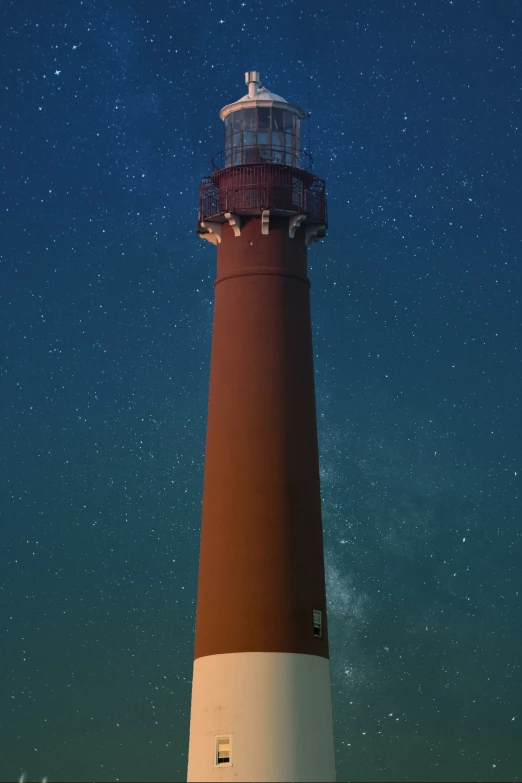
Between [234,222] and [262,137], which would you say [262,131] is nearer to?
[262,137]

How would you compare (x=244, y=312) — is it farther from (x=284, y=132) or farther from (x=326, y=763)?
(x=326, y=763)

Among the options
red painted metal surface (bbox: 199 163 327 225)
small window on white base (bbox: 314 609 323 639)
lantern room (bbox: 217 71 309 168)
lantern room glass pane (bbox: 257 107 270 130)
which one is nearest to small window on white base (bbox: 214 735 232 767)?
small window on white base (bbox: 314 609 323 639)

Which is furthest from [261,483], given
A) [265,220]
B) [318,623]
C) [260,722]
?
[265,220]

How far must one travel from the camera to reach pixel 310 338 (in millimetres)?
35281

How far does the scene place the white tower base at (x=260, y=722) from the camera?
103 ft

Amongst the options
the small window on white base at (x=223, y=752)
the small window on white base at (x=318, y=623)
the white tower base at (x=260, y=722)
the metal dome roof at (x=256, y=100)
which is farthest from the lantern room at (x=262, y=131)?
the small window on white base at (x=223, y=752)

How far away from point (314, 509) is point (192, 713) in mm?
5214

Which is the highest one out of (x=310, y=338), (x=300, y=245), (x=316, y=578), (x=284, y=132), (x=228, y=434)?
(x=284, y=132)

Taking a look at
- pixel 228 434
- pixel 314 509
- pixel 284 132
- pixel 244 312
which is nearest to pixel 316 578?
pixel 314 509

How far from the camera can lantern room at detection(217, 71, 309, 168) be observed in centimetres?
3619

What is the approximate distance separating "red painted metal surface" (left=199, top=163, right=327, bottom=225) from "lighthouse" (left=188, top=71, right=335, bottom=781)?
0.11 ft

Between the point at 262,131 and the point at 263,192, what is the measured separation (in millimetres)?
1992

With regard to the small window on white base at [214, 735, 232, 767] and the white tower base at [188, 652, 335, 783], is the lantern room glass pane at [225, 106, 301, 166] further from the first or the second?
the small window on white base at [214, 735, 232, 767]

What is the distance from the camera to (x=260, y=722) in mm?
31562
